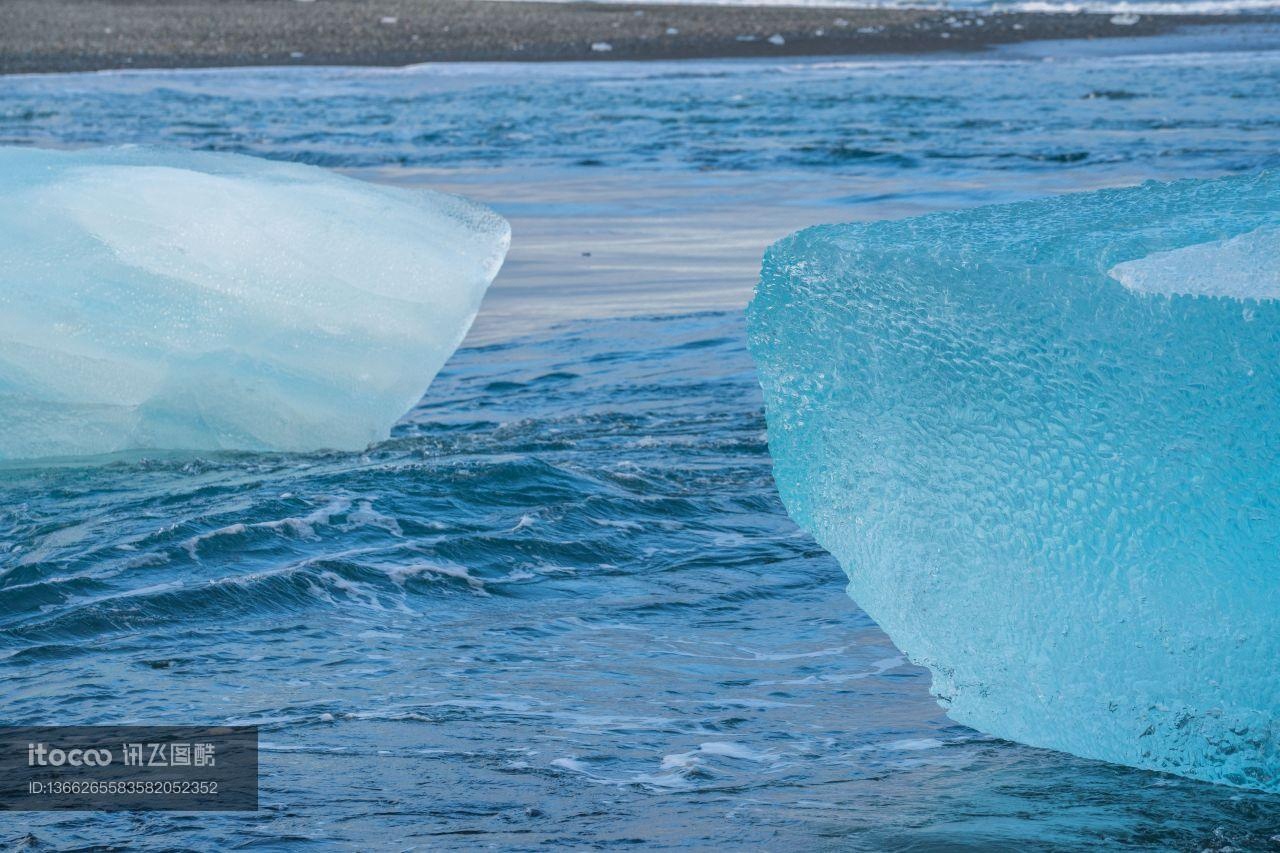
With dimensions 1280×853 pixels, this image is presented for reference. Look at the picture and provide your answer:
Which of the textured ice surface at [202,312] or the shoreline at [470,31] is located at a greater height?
the shoreline at [470,31]

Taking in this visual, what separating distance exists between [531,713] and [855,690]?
84cm

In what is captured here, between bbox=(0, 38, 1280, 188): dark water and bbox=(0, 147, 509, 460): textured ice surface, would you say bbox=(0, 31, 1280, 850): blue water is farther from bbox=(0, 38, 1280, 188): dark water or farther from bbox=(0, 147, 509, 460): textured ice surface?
bbox=(0, 38, 1280, 188): dark water

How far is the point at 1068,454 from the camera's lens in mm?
3150

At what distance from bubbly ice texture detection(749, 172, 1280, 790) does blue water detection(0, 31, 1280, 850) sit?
265mm

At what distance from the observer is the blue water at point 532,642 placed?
3258 mm

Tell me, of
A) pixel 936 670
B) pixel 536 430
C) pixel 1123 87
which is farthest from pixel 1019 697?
pixel 1123 87

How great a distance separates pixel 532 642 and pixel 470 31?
34.3m

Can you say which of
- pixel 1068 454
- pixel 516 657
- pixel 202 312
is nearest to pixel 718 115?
pixel 202 312

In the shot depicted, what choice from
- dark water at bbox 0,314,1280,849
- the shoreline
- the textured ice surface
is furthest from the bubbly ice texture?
the shoreline

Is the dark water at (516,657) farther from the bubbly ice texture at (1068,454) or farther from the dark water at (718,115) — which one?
the dark water at (718,115)

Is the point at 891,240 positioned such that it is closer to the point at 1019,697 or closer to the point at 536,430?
the point at 1019,697

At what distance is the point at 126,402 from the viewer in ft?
19.1

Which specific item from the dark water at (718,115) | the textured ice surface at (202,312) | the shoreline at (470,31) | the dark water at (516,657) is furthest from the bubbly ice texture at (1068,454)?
the shoreline at (470,31)

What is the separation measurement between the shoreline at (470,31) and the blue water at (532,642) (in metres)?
26.5
